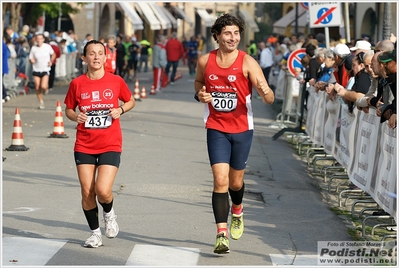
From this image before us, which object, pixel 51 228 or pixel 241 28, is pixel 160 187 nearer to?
pixel 51 228

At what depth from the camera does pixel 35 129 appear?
61.7 feet

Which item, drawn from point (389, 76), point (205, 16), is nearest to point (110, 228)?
point (389, 76)

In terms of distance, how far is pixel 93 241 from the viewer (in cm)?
800

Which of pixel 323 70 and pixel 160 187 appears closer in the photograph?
pixel 160 187

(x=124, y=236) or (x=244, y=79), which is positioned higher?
(x=244, y=79)

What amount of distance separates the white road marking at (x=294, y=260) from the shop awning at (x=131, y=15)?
50.6 meters

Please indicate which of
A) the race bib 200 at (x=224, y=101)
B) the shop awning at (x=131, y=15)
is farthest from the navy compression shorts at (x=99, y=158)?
the shop awning at (x=131, y=15)

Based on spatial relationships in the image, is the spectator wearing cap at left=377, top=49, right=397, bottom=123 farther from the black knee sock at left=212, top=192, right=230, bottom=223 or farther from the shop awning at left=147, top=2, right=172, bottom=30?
the shop awning at left=147, top=2, right=172, bottom=30

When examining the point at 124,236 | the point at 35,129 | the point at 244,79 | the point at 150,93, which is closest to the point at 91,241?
the point at 124,236

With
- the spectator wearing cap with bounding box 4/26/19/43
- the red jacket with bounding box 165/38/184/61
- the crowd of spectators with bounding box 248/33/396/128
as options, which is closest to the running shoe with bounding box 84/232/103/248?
the crowd of spectators with bounding box 248/33/396/128

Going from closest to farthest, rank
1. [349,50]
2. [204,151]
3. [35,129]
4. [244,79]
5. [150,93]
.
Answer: [244,79] → [349,50] → [204,151] → [35,129] → [150,93]

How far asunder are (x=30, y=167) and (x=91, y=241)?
5489 mm

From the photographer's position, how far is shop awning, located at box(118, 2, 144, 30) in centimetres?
5806

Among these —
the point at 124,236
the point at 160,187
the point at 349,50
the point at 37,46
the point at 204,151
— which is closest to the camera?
the point at 124,236
